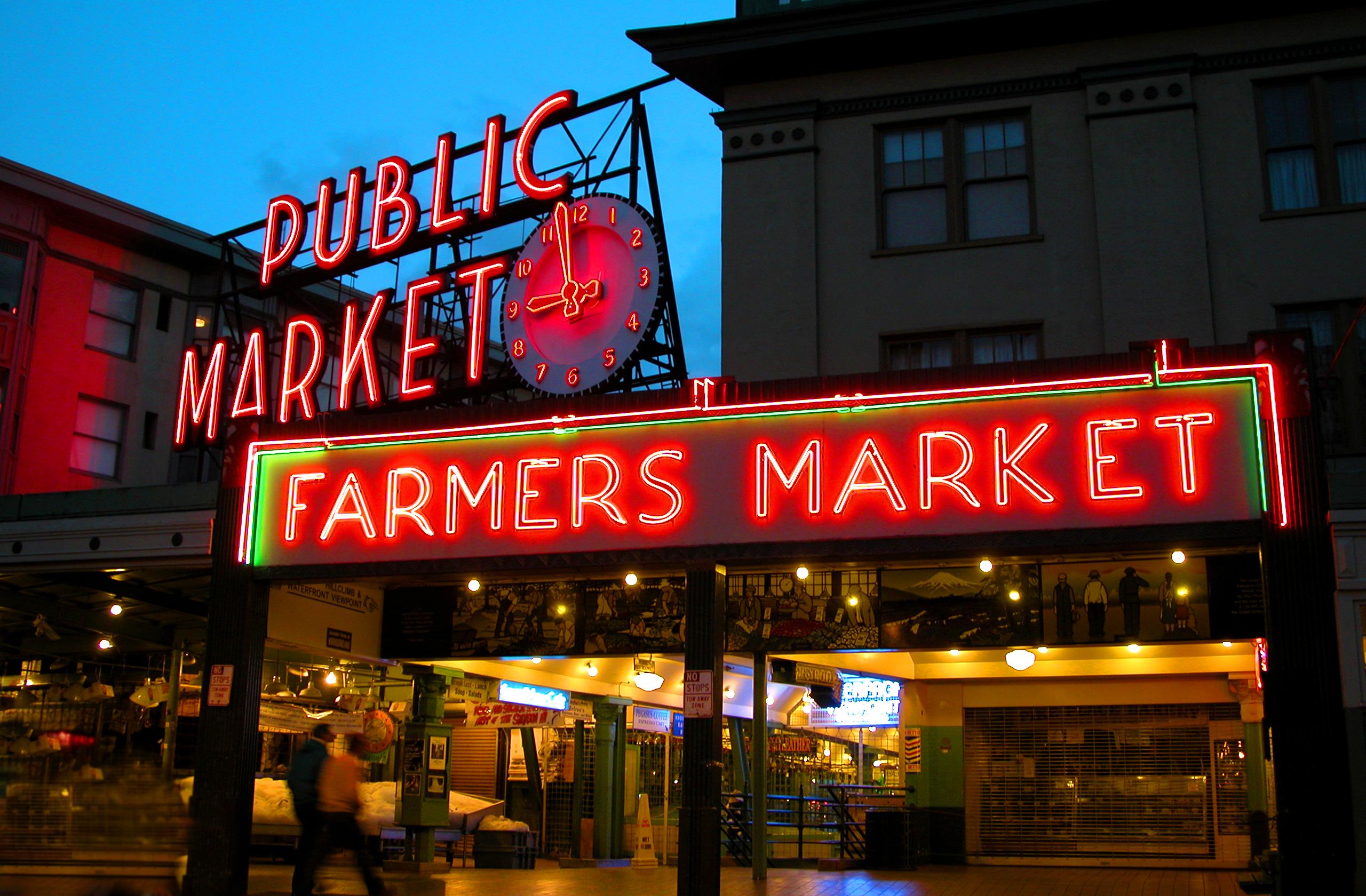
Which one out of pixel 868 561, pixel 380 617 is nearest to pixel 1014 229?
pixel 868 561

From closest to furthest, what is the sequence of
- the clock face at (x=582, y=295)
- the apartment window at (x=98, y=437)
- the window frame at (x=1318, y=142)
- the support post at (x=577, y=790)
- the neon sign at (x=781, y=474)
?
1. the neon sign at (x=781, y=474)
2. the window frame at (x=1318, y=142)
3. the clock face at (x=582, y=295)
4. the support post at (x=577, y=790)
5. the apartment window at (x=98, y=437)

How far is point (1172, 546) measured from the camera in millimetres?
14461

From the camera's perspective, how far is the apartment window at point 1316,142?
60.8 feet

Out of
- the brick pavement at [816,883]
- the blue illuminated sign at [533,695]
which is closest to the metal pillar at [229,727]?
the brick pavement at [816,883]

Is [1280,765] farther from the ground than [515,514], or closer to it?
closer to it

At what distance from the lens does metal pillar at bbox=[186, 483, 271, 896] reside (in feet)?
55.4

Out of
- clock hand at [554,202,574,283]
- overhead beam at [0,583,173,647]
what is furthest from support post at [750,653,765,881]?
overhead beam at [0,583,173,647]

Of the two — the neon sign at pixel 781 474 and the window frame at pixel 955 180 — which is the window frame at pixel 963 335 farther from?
the neon sign at pixel 781 474

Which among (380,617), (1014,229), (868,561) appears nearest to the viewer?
(868,561)

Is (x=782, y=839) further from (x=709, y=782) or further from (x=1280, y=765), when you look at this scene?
(x=1280, y=765)

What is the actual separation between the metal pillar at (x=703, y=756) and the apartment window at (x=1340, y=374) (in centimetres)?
836

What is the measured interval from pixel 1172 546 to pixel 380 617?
12112 mm

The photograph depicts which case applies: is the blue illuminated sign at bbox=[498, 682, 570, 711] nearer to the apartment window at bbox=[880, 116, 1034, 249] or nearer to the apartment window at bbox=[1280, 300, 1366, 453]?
the apartment window at bbox=[880, 116, 1034, 249]

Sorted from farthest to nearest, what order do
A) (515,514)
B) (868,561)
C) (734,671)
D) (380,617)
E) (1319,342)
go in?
(734,671), (380,617), (1319,342), (515,514), (868,561)
